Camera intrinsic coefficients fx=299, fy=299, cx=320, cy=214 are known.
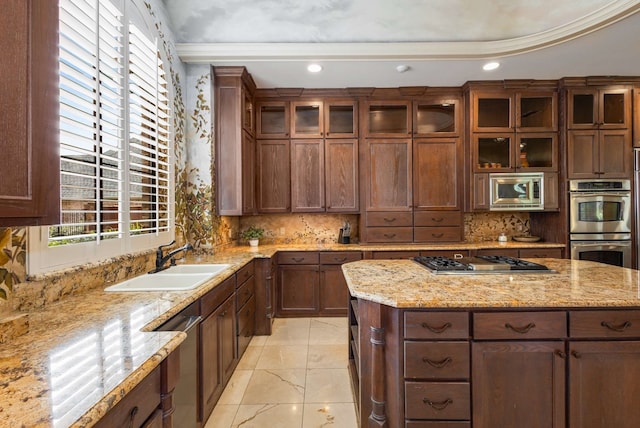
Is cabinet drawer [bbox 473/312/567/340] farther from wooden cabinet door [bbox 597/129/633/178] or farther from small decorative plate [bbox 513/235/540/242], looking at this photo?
wooden cabinet door [bbox 597/129/633/178]

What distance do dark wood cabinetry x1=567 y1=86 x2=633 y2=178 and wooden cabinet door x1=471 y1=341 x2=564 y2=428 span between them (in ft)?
10.4

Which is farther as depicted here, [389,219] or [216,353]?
[389,219]

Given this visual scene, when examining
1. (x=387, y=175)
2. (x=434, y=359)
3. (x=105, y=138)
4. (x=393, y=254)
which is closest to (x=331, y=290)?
(x=393, y=254)

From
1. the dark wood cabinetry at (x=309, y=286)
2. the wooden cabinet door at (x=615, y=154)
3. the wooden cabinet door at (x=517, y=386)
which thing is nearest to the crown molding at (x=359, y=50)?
the wooden cabinet door at (x=615, y=154)

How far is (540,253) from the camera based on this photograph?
12.2 ft

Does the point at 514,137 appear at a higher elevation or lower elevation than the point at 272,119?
lower

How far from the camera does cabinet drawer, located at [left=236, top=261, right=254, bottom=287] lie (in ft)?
8.64

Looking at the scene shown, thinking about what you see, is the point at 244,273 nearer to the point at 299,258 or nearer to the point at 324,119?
the point at 299,258

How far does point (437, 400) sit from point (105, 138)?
7.97 feet

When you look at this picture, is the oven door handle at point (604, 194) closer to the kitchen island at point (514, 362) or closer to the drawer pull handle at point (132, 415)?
the kitchen island at point (514, 362)

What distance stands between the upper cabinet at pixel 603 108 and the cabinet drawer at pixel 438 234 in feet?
6.22

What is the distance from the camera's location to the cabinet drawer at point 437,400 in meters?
1.54

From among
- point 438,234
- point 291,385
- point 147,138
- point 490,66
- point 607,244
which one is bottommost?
point 291,385

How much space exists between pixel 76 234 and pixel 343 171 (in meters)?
2.93
